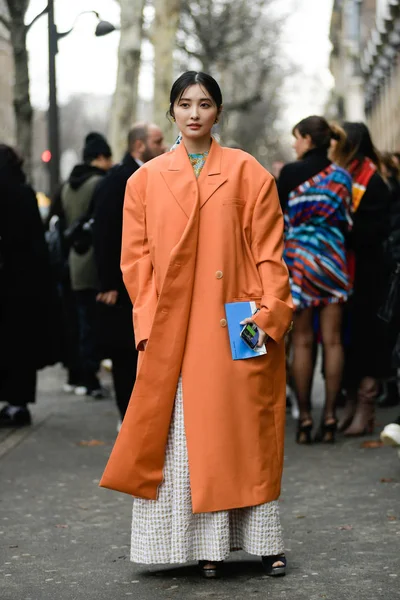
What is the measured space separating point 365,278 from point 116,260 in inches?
69.7

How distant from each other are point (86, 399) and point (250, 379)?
7.04 m

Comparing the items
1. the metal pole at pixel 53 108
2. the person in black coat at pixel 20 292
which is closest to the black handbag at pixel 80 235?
the person in black coat at pixel 20 292

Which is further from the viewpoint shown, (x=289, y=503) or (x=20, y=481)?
(x=20, y=481)

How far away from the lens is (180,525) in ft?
16.7

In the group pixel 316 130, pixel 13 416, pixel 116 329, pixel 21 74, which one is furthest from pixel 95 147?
pixel 21 74

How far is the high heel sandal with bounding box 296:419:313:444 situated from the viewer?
8852 mm

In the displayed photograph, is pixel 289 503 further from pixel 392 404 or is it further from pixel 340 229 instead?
pixel 392 404

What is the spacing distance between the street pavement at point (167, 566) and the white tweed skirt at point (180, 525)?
5.3 inches

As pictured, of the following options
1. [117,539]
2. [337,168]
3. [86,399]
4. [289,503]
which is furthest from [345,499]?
[86,399]

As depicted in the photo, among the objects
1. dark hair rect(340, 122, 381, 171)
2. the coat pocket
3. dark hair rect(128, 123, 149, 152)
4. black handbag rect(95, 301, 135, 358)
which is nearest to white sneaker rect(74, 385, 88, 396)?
black handbag rect(95, 301, 135, 358)

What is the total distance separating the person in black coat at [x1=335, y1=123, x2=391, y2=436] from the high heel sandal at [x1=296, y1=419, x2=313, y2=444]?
0.39 metres

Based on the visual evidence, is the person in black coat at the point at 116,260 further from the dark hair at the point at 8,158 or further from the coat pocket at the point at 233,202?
the coat pocket at the point at 233,202

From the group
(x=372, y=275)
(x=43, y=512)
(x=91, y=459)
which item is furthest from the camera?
(x=372, y=275)

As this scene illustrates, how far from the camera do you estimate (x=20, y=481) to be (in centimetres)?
773
